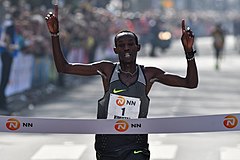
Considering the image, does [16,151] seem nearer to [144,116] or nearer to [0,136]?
[0,136]

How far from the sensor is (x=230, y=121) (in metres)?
8.36

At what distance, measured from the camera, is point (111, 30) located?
41281 millimetres

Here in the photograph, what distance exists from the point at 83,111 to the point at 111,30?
20.5 meters

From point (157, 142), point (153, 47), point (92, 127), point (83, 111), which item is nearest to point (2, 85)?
point (83, 111)

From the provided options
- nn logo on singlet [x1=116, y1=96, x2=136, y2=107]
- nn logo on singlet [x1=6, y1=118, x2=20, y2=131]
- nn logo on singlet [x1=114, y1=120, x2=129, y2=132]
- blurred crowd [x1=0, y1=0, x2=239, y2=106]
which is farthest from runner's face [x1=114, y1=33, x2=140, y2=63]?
blurred crowd [x1=0, y1=0, x2=239, y2=106]

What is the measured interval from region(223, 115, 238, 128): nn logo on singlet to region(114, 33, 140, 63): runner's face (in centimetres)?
96

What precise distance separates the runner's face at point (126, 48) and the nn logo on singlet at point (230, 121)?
0.96m

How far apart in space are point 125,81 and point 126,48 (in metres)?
0.30

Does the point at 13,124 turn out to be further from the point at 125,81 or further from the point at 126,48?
the point at 126,48

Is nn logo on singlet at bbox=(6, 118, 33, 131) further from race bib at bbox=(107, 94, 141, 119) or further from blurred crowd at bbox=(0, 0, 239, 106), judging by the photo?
blurred crowd at bbox=(0, 0, 239, 106)

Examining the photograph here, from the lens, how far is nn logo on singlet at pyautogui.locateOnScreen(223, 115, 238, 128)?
8344 mm

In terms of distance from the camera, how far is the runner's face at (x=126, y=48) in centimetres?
797

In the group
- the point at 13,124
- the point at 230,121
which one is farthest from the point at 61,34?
the point at 230,121

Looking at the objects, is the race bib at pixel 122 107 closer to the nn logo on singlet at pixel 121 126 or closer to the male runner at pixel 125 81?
the male runner at pixel 125 81
